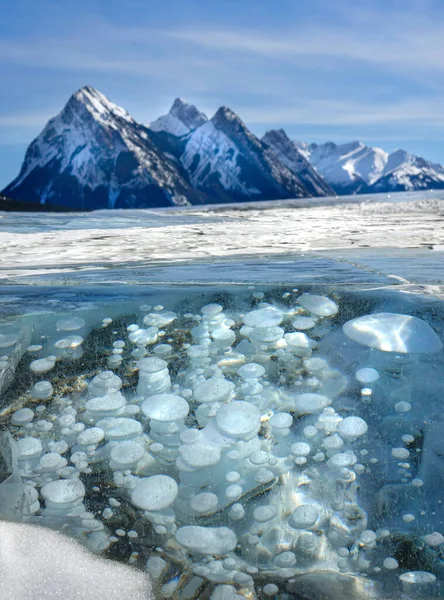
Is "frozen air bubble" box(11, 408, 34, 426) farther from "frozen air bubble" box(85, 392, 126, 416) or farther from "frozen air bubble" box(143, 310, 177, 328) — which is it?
"frozen air bubble" box(143, 310, 177, 328)

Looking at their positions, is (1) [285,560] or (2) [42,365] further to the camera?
(2) [42,365]

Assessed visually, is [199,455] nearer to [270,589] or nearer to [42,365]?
[270,589]

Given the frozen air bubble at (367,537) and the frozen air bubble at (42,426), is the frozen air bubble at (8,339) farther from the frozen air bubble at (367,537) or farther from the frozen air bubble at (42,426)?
the frozen air bubble at (367,537)

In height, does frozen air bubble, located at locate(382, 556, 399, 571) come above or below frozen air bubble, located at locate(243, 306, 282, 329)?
below

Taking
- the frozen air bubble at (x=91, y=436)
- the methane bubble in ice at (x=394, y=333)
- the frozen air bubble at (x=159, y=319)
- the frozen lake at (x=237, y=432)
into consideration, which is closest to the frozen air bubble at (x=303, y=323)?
the frozen lake at (x=237, y=432)

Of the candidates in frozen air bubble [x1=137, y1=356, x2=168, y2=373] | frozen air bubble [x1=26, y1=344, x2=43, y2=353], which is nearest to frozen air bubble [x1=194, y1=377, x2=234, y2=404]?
frozen air bubble [x1=137, y1=356, x2=168, y2=373]

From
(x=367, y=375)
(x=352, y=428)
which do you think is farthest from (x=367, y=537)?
(x=367, y=375)

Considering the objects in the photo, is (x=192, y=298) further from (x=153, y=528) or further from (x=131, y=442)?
(x=153, y=528)

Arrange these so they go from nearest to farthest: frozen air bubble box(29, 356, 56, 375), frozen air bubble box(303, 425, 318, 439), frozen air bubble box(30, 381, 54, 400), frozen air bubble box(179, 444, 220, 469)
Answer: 1. frozen air bubble box(179, 444, 220, 469)
2. frozen air bubble box(303, 425, 318, 439)
3. frozen air bubble box(30, 381, 54, 400)
4. frozen air bubble box(29, 356, 56, 375)
